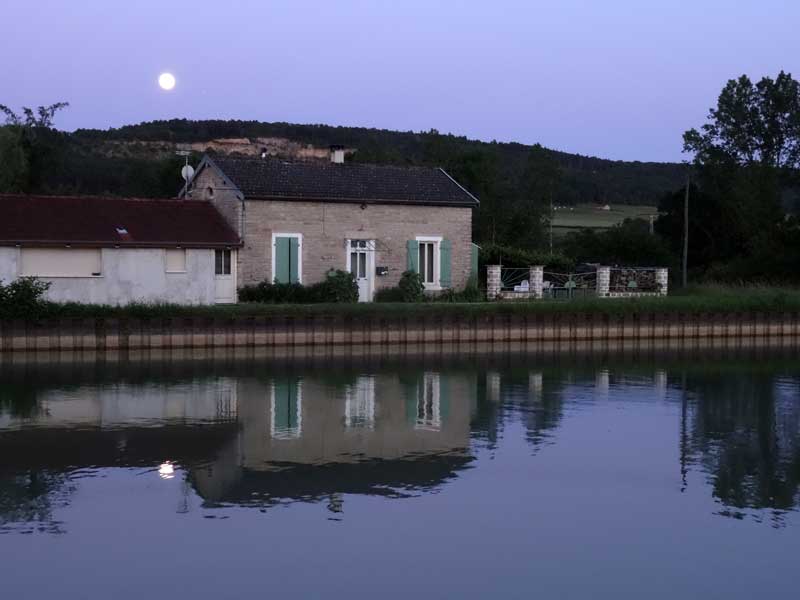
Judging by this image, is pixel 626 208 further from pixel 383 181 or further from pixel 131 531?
pixel 131 531

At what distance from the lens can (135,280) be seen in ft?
95.8

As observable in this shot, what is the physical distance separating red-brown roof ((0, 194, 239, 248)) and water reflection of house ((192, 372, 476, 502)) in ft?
25.4

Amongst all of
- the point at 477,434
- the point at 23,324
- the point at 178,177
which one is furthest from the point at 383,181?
the point at 178,177

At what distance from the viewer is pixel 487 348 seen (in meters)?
29.9

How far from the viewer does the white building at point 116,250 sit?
2822 cm

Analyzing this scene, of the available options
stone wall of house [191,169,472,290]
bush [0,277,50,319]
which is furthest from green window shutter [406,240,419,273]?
bush [0,277,50,319]

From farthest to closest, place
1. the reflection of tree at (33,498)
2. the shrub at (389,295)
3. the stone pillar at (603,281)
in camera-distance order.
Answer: the stone pillar at (603,281) → the shrub at (389,295) → the reflection of tree at (33,498)

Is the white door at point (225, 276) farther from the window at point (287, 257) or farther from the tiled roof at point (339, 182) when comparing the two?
the tiled roof at point (339, 182)

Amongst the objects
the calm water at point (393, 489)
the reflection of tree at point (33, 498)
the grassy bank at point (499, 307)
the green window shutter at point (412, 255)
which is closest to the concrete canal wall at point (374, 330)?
the grassy bank at point (499, 307)

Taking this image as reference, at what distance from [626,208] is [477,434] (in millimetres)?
72974

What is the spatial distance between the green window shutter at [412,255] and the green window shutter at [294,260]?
3.42m

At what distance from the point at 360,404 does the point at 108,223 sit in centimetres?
1238

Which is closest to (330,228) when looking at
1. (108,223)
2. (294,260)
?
(294,260)

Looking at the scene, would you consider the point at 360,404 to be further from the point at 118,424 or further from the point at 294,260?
the point at 294,260
